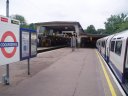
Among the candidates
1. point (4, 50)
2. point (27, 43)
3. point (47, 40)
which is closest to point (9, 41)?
point (4, 50)

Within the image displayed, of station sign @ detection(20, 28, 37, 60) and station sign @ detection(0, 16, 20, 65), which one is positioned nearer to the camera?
station sign @ detection(0, 16, 20, 65)

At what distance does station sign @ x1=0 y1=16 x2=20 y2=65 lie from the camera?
29.6 feet

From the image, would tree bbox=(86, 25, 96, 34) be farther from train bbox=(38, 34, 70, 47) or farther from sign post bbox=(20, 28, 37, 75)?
sign post bbox=(20, 28, 37, 75)

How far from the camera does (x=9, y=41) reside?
9617mm

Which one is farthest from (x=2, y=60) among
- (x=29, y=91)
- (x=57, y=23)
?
(x=57, y=23)

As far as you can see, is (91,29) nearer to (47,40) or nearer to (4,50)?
(47,40)

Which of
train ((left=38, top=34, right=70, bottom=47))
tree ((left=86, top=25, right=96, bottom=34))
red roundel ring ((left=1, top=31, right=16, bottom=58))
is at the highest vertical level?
tree ((left=86, top=25, right=96, bottom=34))

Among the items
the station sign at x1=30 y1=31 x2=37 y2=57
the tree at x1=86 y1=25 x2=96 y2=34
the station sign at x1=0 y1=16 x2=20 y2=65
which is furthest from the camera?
the tree at x1=86 y1=25 x2=96 y2=34

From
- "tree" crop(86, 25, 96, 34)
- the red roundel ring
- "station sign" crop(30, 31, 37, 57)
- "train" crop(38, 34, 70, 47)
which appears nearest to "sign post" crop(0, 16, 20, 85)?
the red roundel ring

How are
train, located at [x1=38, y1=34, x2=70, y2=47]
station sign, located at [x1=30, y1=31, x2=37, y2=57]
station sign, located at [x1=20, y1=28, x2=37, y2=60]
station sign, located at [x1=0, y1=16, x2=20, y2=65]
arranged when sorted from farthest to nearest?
train, located at [x1=38, y1=34, x2=70, y2=47]
station sign, located at [x1=30, y1=31, x2=37, y2=57]
station sign, located at [x1=20, y1=28, x2=37, y2=60]
station sign, located at [x1=0, y1=16, x2=20, y2=65]

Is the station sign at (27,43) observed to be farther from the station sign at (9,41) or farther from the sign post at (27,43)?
the station sign at (9,41)

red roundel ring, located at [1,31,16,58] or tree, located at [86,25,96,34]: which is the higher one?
tree, located at [86,25,96,34]

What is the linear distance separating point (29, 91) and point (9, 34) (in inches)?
85.9

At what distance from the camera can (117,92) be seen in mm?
9320
